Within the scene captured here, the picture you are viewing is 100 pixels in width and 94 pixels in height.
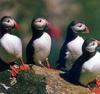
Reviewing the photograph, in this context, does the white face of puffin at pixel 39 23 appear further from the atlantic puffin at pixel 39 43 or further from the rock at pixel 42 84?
the rock at pixel 42 84

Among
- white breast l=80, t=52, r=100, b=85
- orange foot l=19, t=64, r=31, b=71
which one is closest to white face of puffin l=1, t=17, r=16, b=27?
orange foot l=19, t=64, r=31, b=71

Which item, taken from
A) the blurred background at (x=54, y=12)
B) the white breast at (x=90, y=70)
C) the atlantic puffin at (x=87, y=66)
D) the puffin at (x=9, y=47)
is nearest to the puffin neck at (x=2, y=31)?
the puffin at (x=9, y=47)

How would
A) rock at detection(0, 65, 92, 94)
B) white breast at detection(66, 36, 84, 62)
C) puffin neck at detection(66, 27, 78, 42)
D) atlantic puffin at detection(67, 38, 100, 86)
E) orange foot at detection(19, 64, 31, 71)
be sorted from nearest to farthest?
rock at detection(0, 65, 92, 94) < atlantic puffin at detection(67, 38, 100, 86) < orange foot at detection(19, 64, 31, 71) < white breast at detection(66, 36, 84, 62) < puffin neck at detection(66, 27, 78, 42)

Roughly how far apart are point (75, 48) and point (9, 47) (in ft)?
2.57

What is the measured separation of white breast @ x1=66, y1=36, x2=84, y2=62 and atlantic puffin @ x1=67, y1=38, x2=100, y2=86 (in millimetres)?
431

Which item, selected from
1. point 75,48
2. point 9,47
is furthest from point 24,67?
point 75,48

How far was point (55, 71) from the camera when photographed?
9.30m

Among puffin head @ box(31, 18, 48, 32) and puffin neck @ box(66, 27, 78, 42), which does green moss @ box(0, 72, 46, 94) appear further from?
puffin neck @ box(66, 27, 78, 42)

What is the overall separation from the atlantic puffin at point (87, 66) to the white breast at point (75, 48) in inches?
17.0

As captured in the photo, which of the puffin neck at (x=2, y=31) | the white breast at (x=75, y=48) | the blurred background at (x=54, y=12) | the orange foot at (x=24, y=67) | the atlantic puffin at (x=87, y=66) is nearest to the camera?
the atlantic puffin at (x=87, y=66)

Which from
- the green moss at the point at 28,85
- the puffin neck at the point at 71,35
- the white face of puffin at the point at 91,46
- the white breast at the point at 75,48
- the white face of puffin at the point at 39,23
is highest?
the white face of puffin at the point at 39,23

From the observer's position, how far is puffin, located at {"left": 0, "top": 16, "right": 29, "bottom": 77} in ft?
30.5

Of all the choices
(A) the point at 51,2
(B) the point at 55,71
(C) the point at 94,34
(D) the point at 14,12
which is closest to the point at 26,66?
(B) the point at 55,71

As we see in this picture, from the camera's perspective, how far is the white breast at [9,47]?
30.4ft
